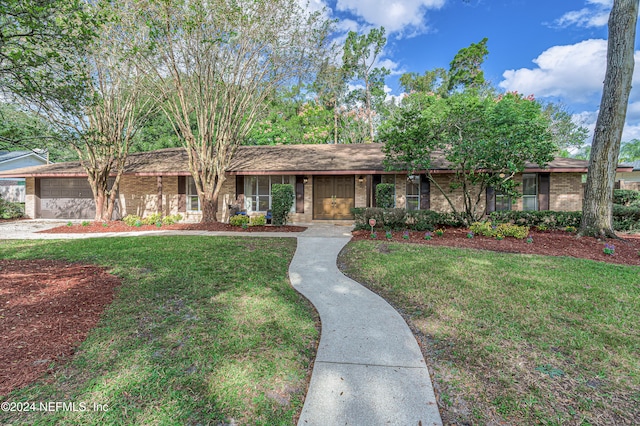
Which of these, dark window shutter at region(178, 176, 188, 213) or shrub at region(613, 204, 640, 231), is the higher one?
dark window shutter at region(178, 176, 188, 213)

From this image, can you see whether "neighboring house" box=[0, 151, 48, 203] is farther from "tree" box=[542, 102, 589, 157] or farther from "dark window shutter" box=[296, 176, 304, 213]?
"tree" box=[542, 102, 589, 157]

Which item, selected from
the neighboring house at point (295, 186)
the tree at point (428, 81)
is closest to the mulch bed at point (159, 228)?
the neighboring house at point (295, 186)

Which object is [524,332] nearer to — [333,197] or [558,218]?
[558,218]

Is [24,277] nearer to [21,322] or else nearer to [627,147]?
[21,322]

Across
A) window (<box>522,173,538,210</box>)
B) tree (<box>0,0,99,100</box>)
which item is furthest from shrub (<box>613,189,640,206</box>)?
tree (<box>0,0,99,100</box>)

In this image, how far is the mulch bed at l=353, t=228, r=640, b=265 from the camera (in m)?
6.23

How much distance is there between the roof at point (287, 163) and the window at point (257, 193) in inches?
28.7

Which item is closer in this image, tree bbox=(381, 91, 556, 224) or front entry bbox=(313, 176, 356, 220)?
tree bbox=(381, 91, 556, 224)

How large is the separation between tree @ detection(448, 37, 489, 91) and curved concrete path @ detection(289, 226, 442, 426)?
28950 millimetres

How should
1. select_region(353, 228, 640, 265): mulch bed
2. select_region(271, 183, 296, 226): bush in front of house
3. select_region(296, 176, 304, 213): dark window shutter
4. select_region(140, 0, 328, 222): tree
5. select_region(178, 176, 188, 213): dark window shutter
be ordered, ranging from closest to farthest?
1. select_region(353, 228, 640, 265): mulch bed
2. select_region(140, 0, 328, 222): tree
3. select_region(271, 183, 296, 226): bush in front of house
4. select_region(296, 176, 304, 213): dark window shutter
5. select_region(178, 176, 188, 213): dark window shutter

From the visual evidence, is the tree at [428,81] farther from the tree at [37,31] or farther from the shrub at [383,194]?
the tree at [37,31]

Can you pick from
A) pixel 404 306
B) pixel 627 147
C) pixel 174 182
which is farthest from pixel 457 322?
pixel 627 147

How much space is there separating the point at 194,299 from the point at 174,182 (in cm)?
1123

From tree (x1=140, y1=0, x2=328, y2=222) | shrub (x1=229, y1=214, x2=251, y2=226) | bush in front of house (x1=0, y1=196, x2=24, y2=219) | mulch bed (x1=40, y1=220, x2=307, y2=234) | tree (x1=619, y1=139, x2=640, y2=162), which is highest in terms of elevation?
tree (x1=619, y1=139, x2=640, y2=162)
